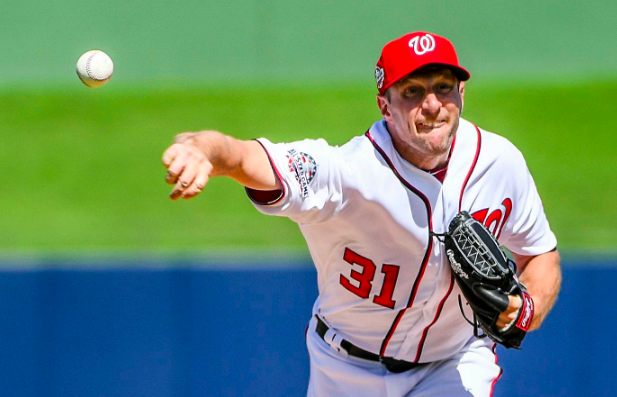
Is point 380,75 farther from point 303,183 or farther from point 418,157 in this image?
point 303,183

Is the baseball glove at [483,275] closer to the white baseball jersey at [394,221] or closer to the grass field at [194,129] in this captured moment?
the white baseball jersey at [394,221]

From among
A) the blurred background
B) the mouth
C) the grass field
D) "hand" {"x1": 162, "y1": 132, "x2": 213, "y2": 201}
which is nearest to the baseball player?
the mouth

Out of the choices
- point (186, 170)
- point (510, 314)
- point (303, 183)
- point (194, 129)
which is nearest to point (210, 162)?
point (186, 170)

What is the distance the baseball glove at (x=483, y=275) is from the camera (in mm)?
2885

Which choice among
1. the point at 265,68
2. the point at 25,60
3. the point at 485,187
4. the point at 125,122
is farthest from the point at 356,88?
the point at 485,187

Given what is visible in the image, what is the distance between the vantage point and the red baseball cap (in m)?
2.88

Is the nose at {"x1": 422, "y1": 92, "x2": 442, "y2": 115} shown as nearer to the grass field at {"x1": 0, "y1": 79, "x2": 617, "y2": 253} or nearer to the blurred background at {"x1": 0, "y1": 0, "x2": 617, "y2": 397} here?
the blurred background at {"x1": 0, "y1": 0, "x2": 617, "y2": 397}

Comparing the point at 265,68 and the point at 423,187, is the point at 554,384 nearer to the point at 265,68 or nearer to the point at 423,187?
the point at 423,187

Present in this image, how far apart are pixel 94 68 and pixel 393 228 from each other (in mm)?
1614

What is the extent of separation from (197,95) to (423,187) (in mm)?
6686

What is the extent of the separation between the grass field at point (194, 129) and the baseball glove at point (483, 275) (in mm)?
3497

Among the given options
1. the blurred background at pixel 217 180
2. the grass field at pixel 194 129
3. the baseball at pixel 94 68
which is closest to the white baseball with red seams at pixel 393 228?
the baseball at pixel 94 68

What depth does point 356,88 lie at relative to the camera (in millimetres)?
9312

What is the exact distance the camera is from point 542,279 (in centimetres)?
331
